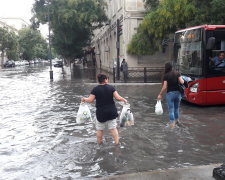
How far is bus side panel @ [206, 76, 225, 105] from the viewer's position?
10.4 m

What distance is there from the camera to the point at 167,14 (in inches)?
757

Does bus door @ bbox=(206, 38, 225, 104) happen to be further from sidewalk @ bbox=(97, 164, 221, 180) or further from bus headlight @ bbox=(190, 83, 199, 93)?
sidewalk @ bbox=(97, 164, 221, 180)

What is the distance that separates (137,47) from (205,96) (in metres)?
13.7

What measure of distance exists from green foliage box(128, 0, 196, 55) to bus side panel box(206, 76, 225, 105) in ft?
30.8

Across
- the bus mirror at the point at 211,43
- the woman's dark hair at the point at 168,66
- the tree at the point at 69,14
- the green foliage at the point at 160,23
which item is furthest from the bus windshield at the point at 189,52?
the tree at the point at 69,14

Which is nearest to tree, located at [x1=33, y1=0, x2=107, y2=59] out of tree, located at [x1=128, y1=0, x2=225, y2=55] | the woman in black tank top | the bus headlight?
tree, located at [x1=128, y1=0, x2=225, y2=55]

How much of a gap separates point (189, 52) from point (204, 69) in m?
1.07

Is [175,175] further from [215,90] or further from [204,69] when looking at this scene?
[215,90]

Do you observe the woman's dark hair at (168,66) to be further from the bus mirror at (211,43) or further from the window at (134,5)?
the window at (134,5)

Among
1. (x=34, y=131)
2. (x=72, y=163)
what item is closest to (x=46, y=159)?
(x=72, y=163)

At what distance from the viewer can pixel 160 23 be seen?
66.2 feet

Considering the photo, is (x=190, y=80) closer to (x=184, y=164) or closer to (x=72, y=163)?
(x=184, y=164)

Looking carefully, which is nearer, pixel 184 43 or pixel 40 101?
pixel 184 43

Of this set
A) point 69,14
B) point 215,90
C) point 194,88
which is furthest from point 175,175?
point 69,14
